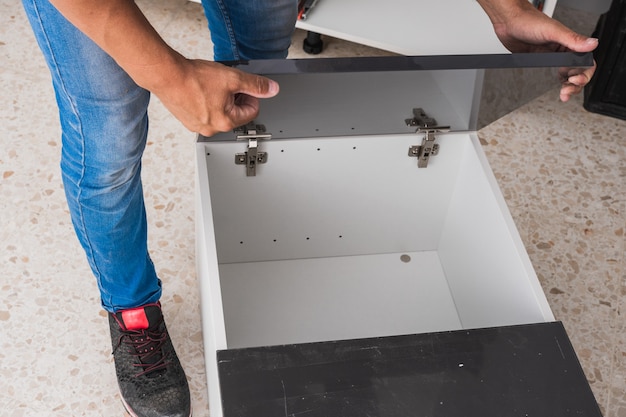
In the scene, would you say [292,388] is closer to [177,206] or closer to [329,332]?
[329,332]

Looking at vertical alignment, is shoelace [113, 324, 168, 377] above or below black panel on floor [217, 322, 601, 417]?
below

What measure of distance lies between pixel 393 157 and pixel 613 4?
0.80 metres

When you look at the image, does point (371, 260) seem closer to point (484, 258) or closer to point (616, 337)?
point (484, 258)

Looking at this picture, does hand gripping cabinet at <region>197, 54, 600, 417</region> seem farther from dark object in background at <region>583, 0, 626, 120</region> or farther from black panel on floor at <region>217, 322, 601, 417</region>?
dark object in background at <region>583, 0, 626, 120</region>

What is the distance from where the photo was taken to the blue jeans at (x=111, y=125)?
85cm

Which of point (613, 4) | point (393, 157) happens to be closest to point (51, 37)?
point (393, 157)

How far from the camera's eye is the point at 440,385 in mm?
866

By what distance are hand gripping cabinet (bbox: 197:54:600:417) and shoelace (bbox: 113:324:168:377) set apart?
0.12 m

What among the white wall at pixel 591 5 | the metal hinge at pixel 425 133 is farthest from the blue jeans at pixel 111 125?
the white wall at pixel 591 5

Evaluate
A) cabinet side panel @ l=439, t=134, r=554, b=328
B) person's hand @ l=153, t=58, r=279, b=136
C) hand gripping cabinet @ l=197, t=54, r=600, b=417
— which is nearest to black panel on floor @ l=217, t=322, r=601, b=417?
hand gripping cabinet @ l=197, t=54, r=600, b=417

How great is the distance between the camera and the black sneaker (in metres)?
1.20

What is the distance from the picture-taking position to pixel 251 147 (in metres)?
1.13

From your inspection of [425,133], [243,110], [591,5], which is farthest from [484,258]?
[591,5]

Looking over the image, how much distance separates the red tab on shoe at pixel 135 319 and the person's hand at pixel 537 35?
705 millimetres
